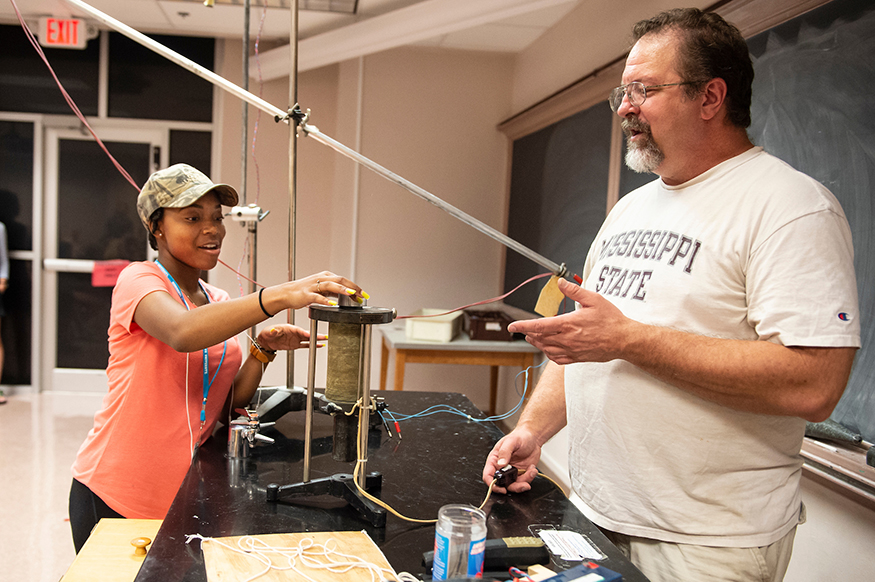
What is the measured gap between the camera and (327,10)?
12.7 ft

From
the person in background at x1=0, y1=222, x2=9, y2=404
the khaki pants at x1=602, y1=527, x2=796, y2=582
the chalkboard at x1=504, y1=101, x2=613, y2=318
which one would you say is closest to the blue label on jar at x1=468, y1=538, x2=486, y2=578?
the khaki pants at x1=602, y1=527, x2=796, y2=582

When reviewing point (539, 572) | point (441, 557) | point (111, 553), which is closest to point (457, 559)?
point (441, 557)

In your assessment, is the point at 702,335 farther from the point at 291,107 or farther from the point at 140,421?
the point at 140,421

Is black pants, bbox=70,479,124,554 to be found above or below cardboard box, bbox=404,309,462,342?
below

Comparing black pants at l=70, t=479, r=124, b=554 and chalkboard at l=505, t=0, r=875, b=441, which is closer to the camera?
black pants at l=70, t=479, r=124, b=554

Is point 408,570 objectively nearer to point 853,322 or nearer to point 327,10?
point 853,322

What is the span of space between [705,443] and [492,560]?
485 millimetres

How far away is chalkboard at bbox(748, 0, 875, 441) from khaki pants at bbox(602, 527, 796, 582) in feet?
2.20

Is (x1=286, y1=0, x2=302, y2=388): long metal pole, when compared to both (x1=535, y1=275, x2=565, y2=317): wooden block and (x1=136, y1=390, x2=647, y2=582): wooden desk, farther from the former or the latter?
(x1=535, y1=275, x2=565, y2=317): wooden block

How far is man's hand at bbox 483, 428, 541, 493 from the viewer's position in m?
1.24

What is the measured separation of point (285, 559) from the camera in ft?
3.10

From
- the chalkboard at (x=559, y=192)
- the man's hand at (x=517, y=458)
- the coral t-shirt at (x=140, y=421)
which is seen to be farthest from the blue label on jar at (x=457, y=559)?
the chalkboard at (x=559, y=192)

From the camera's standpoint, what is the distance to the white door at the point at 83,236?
4922mm

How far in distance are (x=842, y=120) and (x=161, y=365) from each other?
1.89 meters
